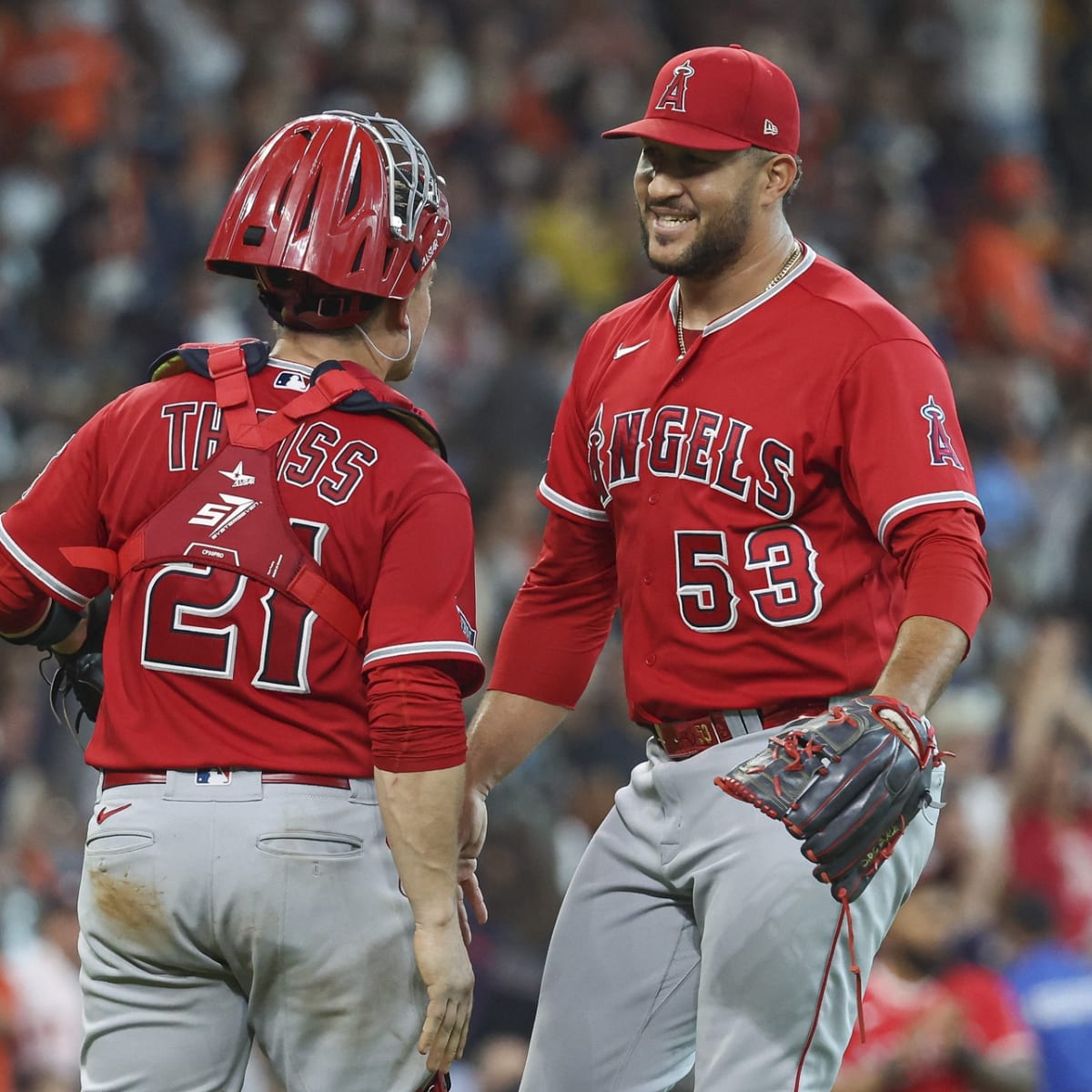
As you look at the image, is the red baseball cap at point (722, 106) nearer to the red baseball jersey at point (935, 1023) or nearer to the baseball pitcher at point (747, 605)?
the baseball pitcher at point (747, 605)

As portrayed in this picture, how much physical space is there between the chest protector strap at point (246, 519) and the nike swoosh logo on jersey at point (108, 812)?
1.30ft

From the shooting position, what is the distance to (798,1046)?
3.32 metres

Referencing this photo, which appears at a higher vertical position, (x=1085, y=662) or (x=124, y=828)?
(x=124, y=828)

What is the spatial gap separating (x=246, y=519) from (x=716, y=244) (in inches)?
41.8

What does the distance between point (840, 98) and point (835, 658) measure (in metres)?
10.7

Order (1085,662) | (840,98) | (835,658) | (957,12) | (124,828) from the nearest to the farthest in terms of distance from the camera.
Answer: (124,828) → (835,658) → (1085,662) → (840,98) → (957,12)

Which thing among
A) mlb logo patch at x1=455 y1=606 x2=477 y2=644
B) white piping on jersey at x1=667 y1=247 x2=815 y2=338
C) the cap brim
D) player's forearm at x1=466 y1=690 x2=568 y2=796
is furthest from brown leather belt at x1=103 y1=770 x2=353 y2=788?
the cap brim

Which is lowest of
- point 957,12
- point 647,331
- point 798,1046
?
point 798,1046

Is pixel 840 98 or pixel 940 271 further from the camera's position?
pixel 840 98

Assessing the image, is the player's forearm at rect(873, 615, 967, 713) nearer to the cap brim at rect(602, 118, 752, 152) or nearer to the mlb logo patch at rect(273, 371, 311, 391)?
the cap brim at rect(602, 118, 752, 152)

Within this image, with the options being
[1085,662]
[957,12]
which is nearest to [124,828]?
[1085,662]

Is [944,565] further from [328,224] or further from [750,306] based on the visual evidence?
[328,224]

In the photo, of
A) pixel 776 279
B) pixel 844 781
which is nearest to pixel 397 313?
pixel 776 279

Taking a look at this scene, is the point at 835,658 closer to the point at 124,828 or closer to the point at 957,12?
the point at 124,828
